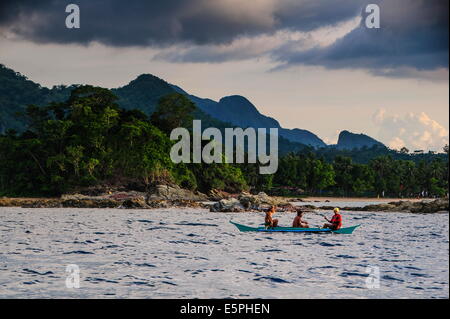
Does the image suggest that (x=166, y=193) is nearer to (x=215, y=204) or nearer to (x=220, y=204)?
(x=215, y=204)

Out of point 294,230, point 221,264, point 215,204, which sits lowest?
point 215,204

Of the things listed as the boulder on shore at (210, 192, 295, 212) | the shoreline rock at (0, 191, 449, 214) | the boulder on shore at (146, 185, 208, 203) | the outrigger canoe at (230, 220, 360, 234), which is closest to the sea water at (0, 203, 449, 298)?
the outrigger canoe at (230, 220, 360, 234)

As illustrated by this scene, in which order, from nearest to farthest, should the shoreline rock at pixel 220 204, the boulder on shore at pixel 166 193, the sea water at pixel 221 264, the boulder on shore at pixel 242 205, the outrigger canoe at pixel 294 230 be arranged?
the sea water at pixel 221 264 → the outrigger canoe at pixel 294 230 → the boulder on shore at pixel 242 205 → the shoreline rock at pixel 220 204 → the boulder on shore at pixel 166 193

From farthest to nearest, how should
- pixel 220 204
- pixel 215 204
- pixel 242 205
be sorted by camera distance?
pixel 242 205 < pixel 215 204 < pixel 220 204

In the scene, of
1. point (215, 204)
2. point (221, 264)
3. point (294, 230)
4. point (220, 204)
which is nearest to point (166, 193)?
point (215, 204)

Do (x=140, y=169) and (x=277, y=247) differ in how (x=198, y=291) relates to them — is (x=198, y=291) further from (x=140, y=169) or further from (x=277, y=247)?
(x=140, y=169)

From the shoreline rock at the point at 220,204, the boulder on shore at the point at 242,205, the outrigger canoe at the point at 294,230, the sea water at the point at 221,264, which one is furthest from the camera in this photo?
the shoreline rock at the point at 220,204

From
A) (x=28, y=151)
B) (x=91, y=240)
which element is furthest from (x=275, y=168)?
(x=91, y=240)

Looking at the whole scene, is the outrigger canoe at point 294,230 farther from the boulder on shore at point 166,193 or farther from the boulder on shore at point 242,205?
Result: the boulder on shore at point 166,193

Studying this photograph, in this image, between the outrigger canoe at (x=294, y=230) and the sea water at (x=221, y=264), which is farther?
the outrigger canoe at (x=294, y=230)

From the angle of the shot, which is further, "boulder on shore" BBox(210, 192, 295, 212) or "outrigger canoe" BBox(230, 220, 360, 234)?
"boulder on shore" BBox(210, 192, 295, 212)

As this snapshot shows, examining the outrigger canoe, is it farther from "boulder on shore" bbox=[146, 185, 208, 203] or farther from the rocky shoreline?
"boulder on shore" bbox=[146, 185, 208, 203]

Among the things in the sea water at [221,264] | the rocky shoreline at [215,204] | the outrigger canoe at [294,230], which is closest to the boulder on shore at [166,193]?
the rocky shoreline at [215,204]
